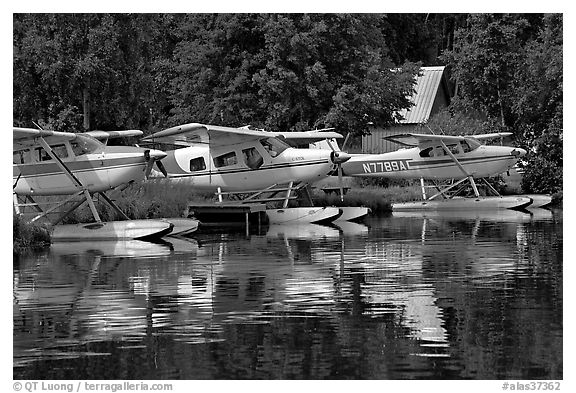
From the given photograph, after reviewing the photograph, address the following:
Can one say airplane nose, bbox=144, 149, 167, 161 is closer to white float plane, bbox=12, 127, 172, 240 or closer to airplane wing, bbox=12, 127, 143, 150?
white float plane, bbox=12, 127, 172, 240

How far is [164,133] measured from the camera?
71.7 feet

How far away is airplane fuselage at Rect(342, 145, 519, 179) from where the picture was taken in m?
30.3

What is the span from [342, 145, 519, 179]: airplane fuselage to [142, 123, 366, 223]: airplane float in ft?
18.0

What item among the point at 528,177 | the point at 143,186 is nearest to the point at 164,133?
the point at 143,186

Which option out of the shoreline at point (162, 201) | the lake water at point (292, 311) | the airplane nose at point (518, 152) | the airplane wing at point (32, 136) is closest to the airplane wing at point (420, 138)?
the airplane nose at point (518, 152)

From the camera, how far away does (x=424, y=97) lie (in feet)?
158

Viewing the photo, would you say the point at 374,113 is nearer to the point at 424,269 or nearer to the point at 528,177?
the point at 528,177

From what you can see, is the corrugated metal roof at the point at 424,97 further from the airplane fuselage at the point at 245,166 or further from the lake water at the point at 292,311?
the lake water at the point at 292,311

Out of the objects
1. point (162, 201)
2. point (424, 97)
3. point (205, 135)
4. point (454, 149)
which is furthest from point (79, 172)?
point (424, 97)

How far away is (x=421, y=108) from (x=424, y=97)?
75 centimetres

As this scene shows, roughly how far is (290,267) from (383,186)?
20611 millimetres

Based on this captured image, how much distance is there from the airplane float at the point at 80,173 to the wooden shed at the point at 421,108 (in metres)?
25.2

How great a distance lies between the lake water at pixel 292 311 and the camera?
8828 millimetres

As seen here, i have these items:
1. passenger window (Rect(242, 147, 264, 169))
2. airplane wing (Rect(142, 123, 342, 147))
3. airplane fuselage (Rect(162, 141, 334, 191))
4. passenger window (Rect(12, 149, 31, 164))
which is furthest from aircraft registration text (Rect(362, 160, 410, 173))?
passenger window (Rect(12, 149, 31, 164))
